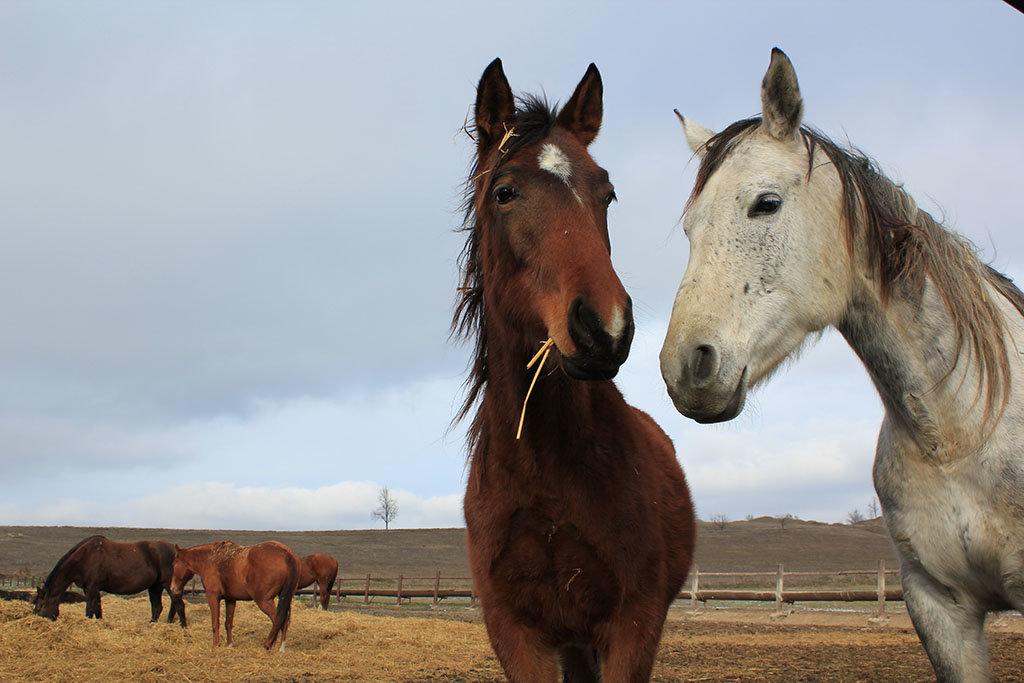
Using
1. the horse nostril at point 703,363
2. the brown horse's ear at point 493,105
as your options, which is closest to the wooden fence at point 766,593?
the brown horse's ear at point 493,105

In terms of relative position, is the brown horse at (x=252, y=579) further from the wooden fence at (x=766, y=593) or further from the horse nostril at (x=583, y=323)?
the horse nostril at (x=583, y=323)

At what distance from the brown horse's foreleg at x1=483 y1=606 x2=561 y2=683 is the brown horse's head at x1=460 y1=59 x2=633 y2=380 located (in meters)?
1.12

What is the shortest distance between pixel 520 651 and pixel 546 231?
5.34 ft

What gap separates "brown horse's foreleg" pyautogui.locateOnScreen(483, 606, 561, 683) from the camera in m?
2.90

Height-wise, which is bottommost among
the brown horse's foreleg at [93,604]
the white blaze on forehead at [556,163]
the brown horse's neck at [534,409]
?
the brown horse's foreleg at [93,604]

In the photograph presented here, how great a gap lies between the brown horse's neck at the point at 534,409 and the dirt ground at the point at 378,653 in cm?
575

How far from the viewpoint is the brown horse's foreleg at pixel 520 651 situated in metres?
2.90

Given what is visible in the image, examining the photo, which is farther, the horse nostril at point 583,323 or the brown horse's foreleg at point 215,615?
the brown horse's foreleg at point 215,615

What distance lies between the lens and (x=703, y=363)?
210cm

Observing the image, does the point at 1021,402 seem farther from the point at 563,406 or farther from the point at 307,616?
the point at 307,616

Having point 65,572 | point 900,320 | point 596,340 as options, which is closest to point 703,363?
point 596,340

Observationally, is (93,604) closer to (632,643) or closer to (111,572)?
(111,572)

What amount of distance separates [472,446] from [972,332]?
2110 mm

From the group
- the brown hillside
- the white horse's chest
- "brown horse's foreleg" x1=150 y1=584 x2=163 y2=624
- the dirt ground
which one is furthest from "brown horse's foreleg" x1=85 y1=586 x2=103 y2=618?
the brown hillside
